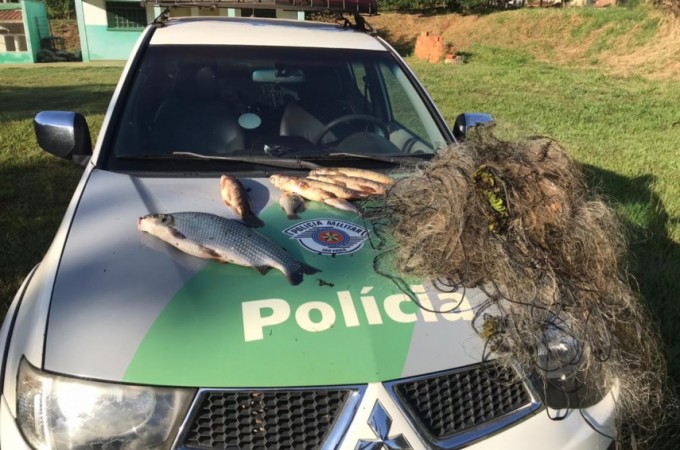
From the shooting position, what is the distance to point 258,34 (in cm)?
323

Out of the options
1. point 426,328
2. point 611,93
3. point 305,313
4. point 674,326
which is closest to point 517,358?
point 426,328

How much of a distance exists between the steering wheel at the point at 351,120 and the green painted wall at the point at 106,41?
23.8 m

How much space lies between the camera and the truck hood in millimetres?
1498

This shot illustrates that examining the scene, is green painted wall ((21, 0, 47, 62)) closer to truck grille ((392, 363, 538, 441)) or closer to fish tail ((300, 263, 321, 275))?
fish tail ((300, 263, 321, 275))

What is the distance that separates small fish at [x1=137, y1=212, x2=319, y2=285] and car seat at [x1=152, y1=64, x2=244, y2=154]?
765mm

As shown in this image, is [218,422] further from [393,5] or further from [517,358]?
[393,5]

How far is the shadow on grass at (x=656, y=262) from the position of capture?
9.76 feet

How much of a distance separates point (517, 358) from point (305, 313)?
60 cm

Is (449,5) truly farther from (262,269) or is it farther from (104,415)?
(104,415)

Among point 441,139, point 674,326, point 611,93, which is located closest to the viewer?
point 441,139

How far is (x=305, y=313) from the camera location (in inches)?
64.6

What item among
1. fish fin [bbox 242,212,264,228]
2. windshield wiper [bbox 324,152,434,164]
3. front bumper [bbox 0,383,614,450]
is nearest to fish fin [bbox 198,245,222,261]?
fish fin [bbox 242,212,264,228]

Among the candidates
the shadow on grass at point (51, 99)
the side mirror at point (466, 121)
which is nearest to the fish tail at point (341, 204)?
the side mirror at point (466, 121)

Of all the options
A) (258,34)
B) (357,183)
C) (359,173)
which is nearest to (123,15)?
(258,34)
